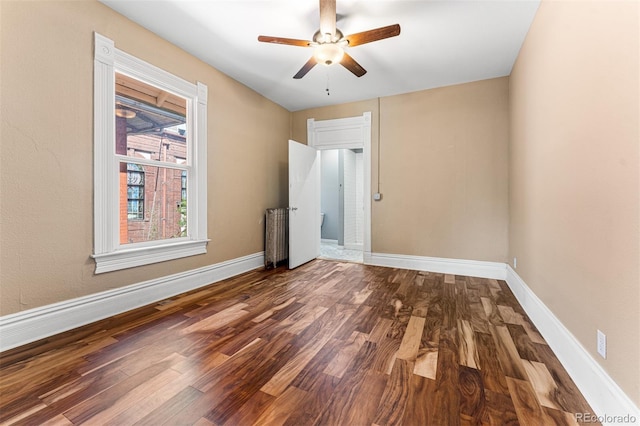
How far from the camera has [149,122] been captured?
2.71 m

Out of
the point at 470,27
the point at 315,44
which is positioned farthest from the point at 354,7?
the point at 470,27

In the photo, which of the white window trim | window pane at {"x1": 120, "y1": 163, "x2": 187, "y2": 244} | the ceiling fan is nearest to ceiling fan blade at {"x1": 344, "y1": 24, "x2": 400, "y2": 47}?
the ceiling fan

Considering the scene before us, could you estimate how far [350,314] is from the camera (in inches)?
95.0

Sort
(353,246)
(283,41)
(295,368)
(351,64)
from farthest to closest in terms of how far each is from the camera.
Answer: (353,246) → (351,64) → (283,41) → (295,368)

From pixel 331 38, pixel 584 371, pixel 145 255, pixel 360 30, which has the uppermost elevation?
pixel 360 30

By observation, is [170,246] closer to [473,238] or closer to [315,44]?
[315,44]

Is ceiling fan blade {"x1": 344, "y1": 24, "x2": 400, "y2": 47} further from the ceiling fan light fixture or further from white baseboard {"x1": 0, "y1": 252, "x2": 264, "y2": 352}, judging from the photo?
white baseboard {"x1": 0, "y1": 252, "x2": 264, "y2": 352}

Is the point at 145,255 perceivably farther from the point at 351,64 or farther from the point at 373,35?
the point at 373,35

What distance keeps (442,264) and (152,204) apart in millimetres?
3919

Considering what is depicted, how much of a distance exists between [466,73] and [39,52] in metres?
4.37

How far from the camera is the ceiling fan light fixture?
2197 mm

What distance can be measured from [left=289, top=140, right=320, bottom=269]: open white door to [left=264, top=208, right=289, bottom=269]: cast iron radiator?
0.27 m

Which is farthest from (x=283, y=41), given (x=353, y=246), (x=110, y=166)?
(x=353, y=246)

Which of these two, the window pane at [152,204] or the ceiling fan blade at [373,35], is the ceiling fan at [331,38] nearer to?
the ceiling fan blade at [373,35]
